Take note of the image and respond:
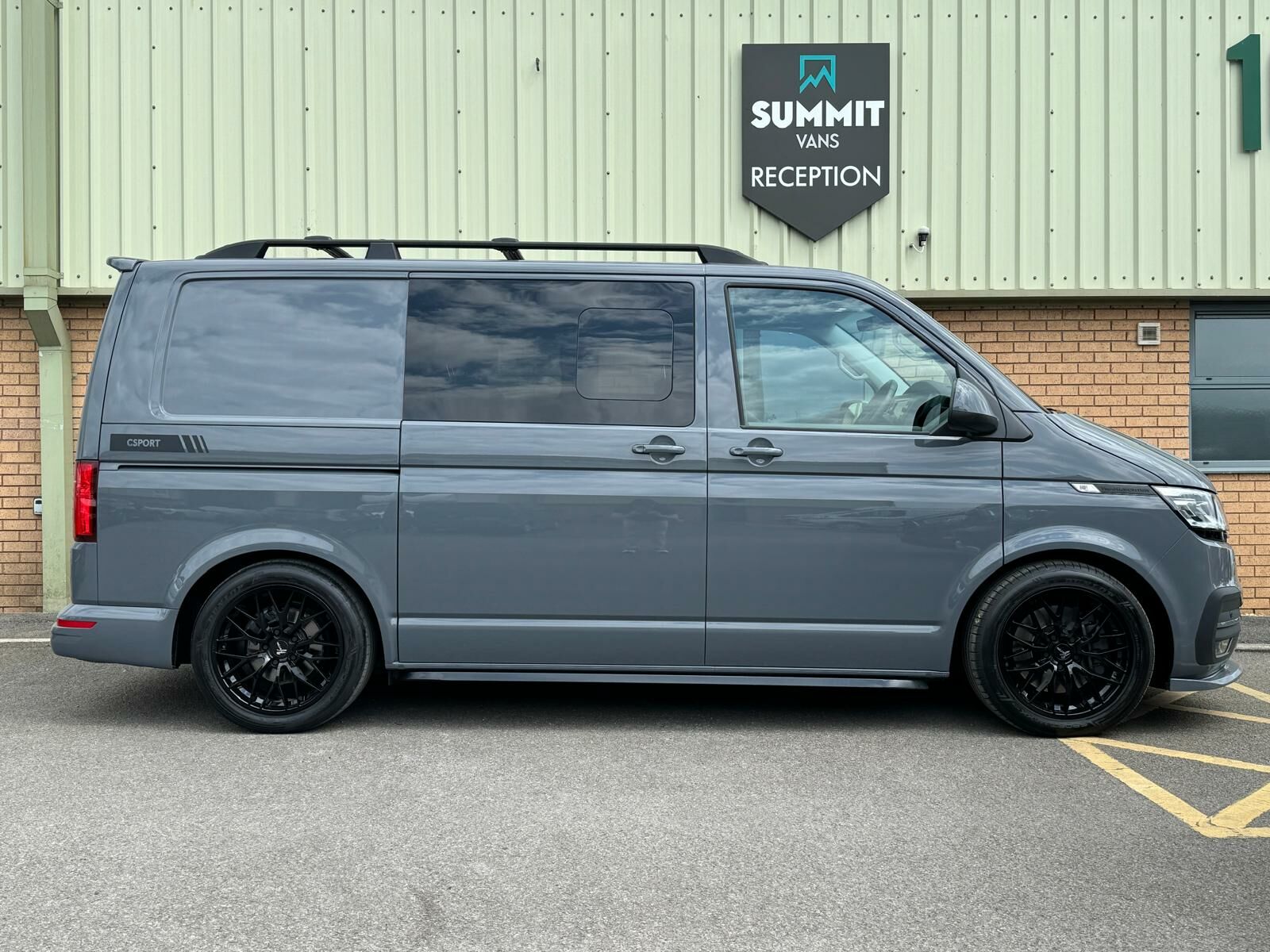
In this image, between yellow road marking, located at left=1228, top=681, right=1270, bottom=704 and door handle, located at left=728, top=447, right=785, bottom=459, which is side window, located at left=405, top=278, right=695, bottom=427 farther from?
yellow road marking, located at left=1228, top=681, right=1270, bottom=704

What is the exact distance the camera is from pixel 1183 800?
4223mm

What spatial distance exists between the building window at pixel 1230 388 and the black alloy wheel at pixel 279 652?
6993mm

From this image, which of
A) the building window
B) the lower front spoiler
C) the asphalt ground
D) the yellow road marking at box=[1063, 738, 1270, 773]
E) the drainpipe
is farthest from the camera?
the building window

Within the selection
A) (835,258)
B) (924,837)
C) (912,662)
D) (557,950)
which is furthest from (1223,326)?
(557,950)

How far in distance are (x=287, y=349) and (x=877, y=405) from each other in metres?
2.66

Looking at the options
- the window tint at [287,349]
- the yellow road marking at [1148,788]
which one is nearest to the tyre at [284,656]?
the window tint at [287,349]

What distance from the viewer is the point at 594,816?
4.01 m

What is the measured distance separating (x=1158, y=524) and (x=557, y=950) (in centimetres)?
336

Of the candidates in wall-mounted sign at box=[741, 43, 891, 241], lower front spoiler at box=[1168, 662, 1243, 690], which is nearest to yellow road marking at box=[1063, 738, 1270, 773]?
lower front spoiler at box=[1168, 662, 1243, 690]

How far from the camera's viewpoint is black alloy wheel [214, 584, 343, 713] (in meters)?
5.14

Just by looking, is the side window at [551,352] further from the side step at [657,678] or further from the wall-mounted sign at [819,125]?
the wall-mounted sign at [819,125]

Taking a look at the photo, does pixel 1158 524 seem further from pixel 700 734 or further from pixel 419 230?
pixel 419 230

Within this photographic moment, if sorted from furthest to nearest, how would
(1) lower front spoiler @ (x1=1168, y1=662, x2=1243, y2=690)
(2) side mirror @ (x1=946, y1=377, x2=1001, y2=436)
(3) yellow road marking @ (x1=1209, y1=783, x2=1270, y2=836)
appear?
(1) lower front spoiler @ (x1=1168, y1=662, x2=1243, y2=690) < (2) side mirror @ (x1=946, y1=377, x2=1001, y2=436) < (3) yellow road marking @ (x1=1209, y1=783, x2=1270, y2=836)

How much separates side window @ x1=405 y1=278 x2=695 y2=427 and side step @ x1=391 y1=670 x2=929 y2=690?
1131mm
